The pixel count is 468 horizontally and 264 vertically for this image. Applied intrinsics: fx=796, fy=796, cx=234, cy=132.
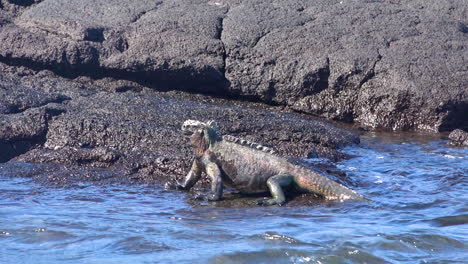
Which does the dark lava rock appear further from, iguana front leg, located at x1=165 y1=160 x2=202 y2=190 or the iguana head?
iguana front leg, located at x1=165 y1=160 x2=202 y2=190

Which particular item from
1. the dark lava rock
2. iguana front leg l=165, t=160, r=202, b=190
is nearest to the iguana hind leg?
iguana front leg l=165, t=160, r=202, b=190

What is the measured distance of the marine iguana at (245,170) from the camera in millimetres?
7484

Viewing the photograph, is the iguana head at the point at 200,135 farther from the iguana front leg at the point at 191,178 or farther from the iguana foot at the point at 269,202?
the iguana foot at the point at 269,202

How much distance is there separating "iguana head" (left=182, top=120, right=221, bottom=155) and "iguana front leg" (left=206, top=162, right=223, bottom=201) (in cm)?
21

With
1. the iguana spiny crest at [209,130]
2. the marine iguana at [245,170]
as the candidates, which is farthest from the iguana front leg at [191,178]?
the iguana spiny crest at [209,130]

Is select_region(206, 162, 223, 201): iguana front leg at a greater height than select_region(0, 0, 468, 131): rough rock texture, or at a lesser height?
lesser

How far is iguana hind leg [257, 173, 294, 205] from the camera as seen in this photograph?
7.32m

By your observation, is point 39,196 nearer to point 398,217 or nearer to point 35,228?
point 35,228

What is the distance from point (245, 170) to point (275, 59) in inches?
162

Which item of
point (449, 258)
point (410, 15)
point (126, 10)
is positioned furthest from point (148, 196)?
point (410, 15)

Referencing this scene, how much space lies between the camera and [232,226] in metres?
6.48

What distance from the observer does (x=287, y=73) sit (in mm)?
11438

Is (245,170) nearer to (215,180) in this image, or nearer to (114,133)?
(215,180)

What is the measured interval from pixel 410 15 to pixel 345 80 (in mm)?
2085
